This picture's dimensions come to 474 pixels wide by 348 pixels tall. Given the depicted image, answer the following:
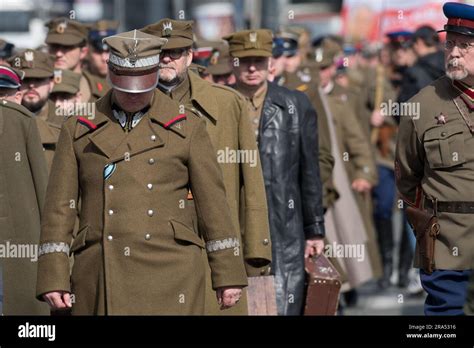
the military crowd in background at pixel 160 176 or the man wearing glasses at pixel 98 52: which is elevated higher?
the military crowd in background at pixel 160 176

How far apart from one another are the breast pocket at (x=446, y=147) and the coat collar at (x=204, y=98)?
4.29 ft

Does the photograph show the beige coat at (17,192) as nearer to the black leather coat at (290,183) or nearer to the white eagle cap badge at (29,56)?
the black leather coat at (290,183)

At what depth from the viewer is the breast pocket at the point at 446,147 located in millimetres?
9586

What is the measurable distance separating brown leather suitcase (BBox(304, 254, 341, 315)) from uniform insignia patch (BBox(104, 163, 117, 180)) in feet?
10.1

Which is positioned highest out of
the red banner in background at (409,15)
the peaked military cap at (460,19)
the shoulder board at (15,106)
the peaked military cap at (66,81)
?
the peaked military cap at (460,19)

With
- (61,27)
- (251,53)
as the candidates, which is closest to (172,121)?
(251,53)

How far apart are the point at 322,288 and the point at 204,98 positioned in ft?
6.47

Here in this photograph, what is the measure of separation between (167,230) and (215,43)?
20.1 feet

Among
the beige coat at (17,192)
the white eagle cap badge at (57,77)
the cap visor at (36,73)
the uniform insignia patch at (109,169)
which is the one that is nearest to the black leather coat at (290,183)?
the cap visor at (36,73)

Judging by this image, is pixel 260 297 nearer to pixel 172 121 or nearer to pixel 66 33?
pixel 172 121

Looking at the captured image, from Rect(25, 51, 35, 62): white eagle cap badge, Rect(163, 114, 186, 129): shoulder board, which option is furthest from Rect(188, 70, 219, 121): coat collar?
Rect(25, 51, 35, 62): white eagle cap badge

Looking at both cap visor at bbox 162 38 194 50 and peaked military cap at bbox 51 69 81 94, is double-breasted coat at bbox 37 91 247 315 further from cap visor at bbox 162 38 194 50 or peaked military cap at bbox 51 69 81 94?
peaked military cap at bbox 51 69 81 94

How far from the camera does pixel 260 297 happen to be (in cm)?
1083

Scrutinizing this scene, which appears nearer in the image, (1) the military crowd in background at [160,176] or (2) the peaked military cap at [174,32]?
(1) the military crowd in background at [160,176]
